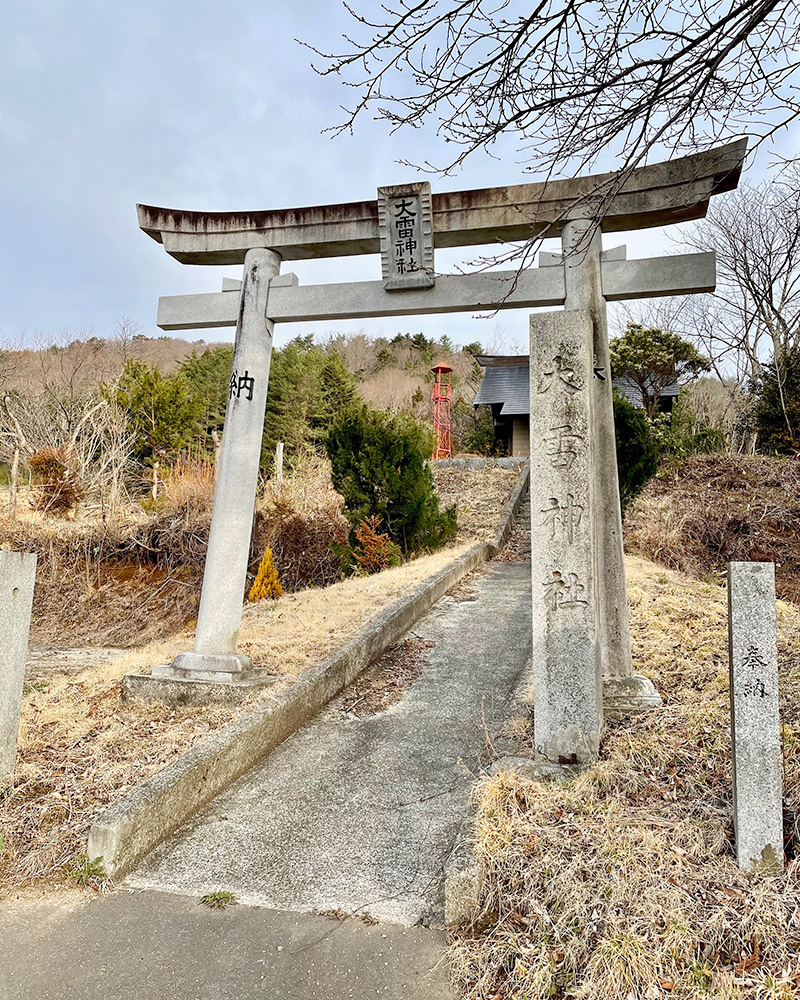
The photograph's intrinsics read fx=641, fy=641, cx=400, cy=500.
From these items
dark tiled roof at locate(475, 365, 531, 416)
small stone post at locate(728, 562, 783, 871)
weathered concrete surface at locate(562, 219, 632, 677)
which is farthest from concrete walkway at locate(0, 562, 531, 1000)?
dark tiled roof at locate(475, 365, 531, 416)

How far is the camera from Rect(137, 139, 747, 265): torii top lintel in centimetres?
431

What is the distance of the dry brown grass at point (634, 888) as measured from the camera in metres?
2.16

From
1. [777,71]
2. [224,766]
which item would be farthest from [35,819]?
[777,71]

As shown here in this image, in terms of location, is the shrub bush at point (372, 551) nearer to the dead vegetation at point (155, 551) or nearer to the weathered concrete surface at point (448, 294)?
the dead vegetation at point (155, 551)

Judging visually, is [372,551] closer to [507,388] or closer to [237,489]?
[237,489]

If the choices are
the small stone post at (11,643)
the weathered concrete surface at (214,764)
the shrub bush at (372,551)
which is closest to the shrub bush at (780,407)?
the shrub bush at (372,551)

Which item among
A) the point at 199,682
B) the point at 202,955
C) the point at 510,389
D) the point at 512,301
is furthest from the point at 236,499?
the point at 510,389

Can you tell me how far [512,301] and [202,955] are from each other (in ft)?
13.9

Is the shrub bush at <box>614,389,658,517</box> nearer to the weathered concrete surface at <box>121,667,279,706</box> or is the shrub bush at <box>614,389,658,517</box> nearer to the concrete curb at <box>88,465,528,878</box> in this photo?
the concrete curb at <box>88,465,528,878</box>

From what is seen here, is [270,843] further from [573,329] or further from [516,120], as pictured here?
[516,120]

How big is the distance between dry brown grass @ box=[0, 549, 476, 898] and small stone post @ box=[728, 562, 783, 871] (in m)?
2.98

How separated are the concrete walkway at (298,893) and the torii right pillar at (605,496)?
972mm

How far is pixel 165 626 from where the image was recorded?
452 inches

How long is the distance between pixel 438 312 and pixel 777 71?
2.68 meters
